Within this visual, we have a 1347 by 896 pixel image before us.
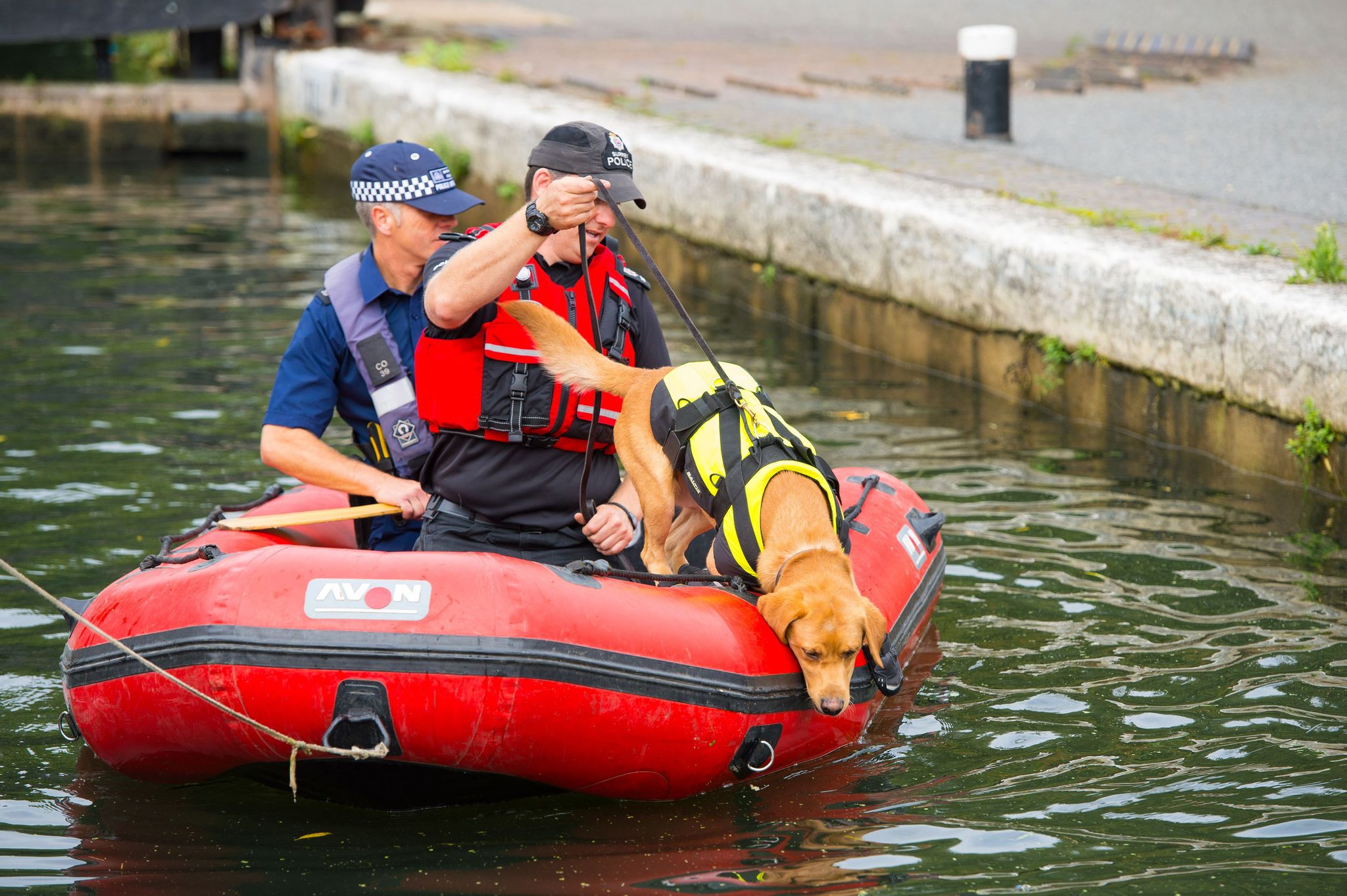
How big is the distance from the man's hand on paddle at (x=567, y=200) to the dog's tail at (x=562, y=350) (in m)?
0.40

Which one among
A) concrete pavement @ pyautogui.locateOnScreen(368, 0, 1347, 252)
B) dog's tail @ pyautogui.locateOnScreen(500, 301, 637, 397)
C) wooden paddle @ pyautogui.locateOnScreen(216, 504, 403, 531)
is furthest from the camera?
concrete pavement @ pyautogui.locateOnScreen(368, 0, 1347, 252)

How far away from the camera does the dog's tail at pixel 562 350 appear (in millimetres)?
4035

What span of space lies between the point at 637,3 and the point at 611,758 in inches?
651

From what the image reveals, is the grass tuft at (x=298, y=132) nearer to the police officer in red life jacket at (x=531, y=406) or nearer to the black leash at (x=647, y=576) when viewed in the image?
the police officer in red life jacket at (x=531, y=406)

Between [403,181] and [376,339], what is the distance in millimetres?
472

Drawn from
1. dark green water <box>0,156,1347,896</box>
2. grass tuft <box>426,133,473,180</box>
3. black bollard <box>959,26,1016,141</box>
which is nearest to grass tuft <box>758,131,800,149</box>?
black bollard <box>959,26,1016,141</box>

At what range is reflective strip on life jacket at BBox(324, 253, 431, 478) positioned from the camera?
445 cm

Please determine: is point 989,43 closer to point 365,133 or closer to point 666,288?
point 365,133

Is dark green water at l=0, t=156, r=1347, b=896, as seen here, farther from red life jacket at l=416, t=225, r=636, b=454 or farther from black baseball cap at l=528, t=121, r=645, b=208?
black baseball cap at l=528, t=121, r=645, b=208

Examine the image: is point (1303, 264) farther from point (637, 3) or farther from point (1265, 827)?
point (637, 3)

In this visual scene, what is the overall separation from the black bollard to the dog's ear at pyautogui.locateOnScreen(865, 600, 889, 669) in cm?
638

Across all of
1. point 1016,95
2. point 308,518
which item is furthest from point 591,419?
point 1016,95

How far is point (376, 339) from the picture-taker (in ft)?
14.6

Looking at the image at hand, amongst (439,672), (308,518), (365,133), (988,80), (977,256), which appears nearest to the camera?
(439,672)
